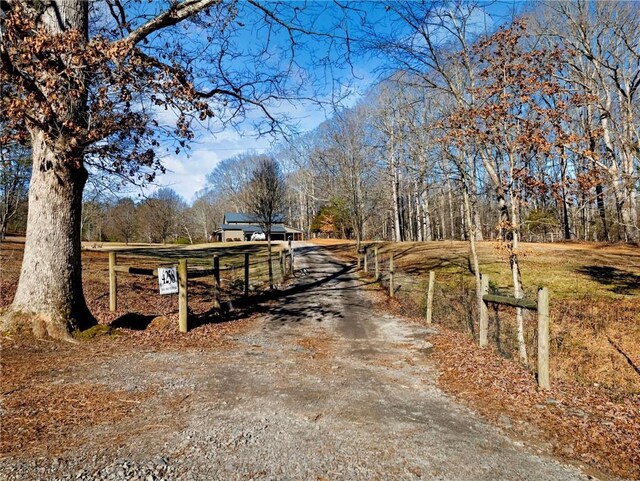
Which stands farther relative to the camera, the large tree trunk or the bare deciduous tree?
the bare deciduous tree

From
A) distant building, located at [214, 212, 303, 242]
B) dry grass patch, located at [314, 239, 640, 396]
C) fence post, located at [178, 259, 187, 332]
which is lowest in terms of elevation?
dry grass patch, located at [314, 239, 640, 396]

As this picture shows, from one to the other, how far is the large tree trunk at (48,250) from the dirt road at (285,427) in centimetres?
127

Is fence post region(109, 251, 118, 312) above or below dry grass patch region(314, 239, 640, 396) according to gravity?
above

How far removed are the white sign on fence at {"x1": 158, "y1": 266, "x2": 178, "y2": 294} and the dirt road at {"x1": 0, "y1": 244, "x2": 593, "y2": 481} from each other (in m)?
1.50

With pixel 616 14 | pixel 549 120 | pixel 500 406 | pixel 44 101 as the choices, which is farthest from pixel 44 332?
pixel 616 14

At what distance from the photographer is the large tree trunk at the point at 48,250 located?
5637 mm

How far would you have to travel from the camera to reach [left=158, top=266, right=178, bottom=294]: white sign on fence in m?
6.96

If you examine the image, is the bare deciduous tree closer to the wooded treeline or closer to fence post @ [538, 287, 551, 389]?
the wooded treeline

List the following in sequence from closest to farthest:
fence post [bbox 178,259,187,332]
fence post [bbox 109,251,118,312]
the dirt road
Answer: the dirt road < fence post [bbox 178,259,187,332] < fence post [bbox 109,251,118,312]

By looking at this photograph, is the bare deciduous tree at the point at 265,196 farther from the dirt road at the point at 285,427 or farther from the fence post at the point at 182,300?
the dirt road at the point at 285,427

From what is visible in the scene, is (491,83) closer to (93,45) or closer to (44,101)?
(93,45)

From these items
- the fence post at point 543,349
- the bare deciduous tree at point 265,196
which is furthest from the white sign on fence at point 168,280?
the bare deciduous tree at point 265,196

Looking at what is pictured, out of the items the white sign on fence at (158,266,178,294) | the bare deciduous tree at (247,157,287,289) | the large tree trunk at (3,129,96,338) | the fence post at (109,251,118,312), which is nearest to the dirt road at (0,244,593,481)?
the large tree trunk at (3,129,96,338)

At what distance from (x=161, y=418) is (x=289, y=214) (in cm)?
6837
